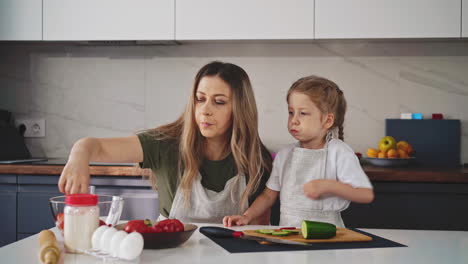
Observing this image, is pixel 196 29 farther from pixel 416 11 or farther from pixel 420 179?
pixel 420 179

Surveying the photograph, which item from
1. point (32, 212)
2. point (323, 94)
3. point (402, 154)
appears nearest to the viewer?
point (323, 94)

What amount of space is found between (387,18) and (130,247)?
195 cm

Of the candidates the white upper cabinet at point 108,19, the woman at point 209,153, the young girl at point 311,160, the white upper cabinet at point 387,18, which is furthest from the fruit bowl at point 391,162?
the white upper cabinet at point 108,19

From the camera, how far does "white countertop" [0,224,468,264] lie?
988mm

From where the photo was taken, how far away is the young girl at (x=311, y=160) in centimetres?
162

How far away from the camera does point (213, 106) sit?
165 centimetres

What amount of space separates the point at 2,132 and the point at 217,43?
1.29 meters

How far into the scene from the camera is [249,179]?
66.7 inches

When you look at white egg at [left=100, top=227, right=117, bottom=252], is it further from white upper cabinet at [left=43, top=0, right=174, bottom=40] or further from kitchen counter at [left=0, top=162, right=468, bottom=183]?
white upper cabinet at [left=43, top=0, right=174, bottom=40]

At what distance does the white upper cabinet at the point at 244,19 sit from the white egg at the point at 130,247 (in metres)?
1.72

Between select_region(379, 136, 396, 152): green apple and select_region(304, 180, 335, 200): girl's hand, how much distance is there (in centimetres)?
116

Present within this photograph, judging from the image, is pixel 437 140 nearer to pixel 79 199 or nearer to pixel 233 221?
pixel 233 221

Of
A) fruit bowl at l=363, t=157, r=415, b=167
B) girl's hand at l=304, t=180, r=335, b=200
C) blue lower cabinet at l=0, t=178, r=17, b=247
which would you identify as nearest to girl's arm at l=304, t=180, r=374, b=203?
girl's hand at l=304, t=180, r=335, b=200

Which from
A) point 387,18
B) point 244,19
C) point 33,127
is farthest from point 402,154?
point 33,127
